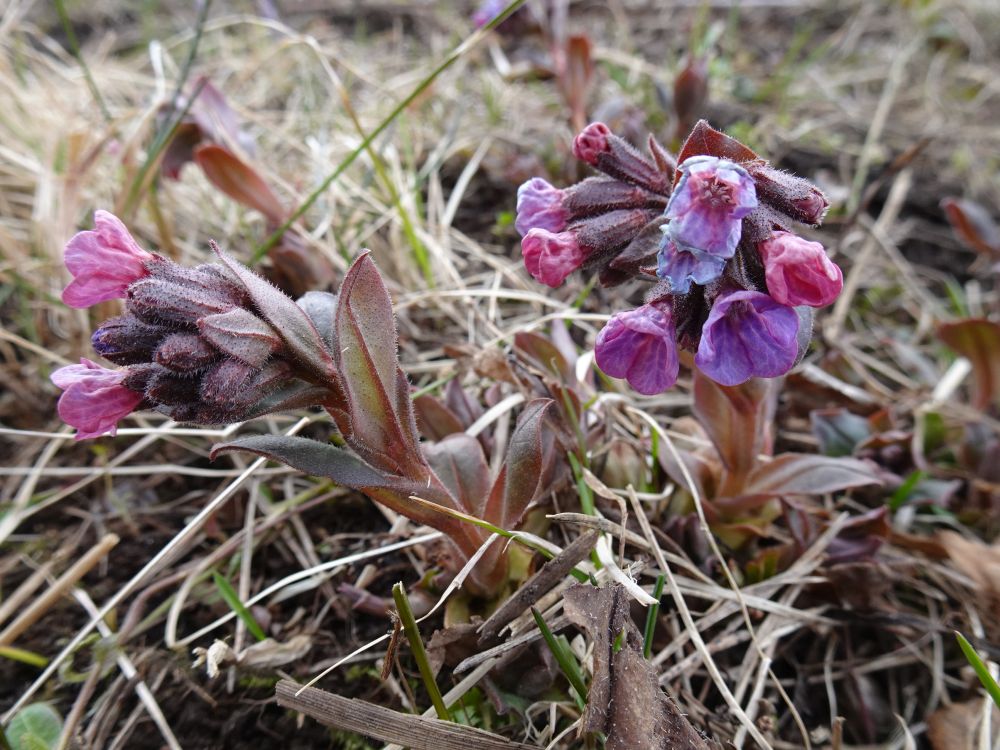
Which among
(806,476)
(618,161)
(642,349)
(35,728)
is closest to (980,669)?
(806,476)

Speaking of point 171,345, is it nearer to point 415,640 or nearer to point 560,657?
point 415,640

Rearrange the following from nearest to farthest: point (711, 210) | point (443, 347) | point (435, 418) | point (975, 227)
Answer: point (711, 210), point (435, 418), point (443, 347), point (975, 227)

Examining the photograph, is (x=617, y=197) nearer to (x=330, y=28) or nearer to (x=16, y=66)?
(x=16, y=66)

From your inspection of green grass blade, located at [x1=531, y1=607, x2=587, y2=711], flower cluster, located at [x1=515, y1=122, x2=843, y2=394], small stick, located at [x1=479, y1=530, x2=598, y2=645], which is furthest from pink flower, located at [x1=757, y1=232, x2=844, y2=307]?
green grass blade, located at [x1=531, y1=607, x2=587, y2=711]

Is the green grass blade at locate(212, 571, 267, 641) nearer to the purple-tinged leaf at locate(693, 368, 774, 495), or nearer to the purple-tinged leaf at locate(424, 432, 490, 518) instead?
the purple-tinged leaf at locate(424, 432, 490, 518)

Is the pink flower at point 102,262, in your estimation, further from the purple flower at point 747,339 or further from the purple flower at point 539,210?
the purple flower at point 747,339

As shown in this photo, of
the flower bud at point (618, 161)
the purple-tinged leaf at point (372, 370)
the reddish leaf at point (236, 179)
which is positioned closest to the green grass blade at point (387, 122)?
the reddish leaf at point (236, 179)
